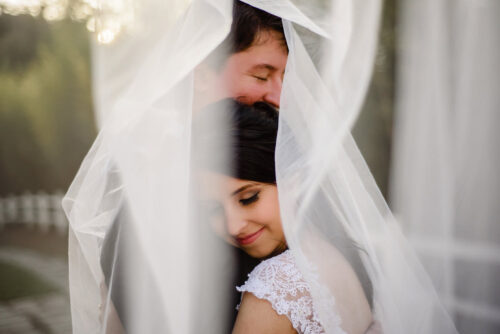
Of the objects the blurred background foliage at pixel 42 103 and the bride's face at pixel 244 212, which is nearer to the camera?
the bride's face at pixel 244 212

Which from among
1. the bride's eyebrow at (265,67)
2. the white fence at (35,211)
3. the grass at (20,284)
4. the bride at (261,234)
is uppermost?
the bride's eyebrow at (265,67)

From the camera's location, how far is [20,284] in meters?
5.26

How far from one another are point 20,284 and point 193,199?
501 cm

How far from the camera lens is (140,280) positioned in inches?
43.5

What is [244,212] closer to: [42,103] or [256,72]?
[256,72]

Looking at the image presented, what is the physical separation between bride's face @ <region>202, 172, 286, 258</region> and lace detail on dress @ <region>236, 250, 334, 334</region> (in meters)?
0.12

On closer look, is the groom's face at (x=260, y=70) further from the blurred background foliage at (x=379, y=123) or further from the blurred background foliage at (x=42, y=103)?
the blurred background foliage at (x=42, y=103)

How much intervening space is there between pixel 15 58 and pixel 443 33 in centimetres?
929

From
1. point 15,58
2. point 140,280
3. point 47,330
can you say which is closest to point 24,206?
point 15,58


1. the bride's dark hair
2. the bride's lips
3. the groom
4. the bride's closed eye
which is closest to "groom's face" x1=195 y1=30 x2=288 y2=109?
the groom

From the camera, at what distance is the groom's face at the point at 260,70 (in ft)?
4.77

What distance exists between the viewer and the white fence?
8.80 meters

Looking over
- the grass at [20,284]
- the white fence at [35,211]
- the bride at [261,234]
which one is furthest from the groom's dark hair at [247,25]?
the white fence at [35,211]

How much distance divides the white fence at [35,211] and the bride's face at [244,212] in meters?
8.02
